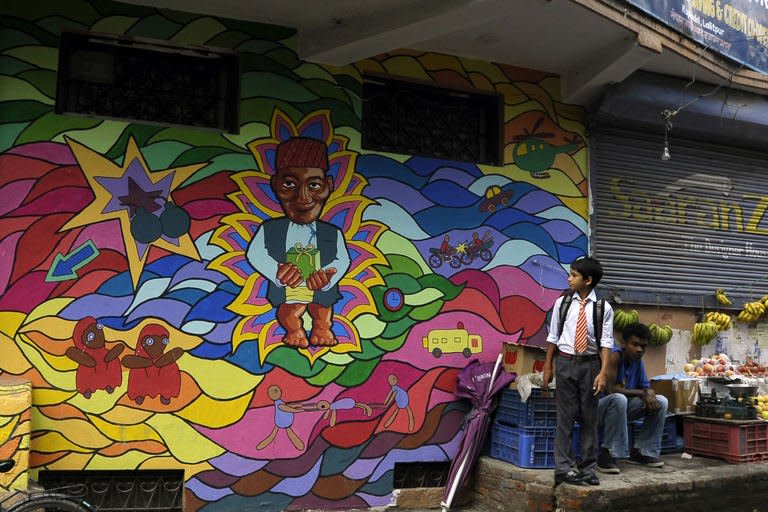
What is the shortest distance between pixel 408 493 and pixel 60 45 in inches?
184

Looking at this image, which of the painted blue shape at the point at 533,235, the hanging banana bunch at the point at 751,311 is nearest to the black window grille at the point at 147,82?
the painted blue shape at the point at 533,235

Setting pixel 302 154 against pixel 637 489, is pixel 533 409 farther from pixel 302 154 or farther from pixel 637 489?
pixel 302 154

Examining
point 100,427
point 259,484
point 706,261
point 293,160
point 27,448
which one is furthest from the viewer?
point 706,261

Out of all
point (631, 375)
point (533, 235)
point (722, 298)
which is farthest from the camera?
point (722, 298)

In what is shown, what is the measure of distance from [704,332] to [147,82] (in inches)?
248

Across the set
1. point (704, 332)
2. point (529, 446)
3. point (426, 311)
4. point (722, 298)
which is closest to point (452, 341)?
point (426, 311)

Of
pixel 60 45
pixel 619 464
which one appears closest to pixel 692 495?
pixel 619 464

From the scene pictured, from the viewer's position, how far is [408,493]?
6238 millimetres

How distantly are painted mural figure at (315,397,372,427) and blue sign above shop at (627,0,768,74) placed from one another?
166 inches

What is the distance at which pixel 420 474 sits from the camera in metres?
6.42

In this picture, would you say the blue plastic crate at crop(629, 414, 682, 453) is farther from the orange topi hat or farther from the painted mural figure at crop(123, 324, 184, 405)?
the painted mural figure at crop(123, 324, 184, 405)

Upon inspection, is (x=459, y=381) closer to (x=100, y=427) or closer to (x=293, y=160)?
(x=293, y=160)

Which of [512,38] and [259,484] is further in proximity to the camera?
[512,38]

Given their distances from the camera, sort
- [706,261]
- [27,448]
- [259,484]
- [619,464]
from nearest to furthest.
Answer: [27,448] < [259,484] < [619,464] < [706,261]
